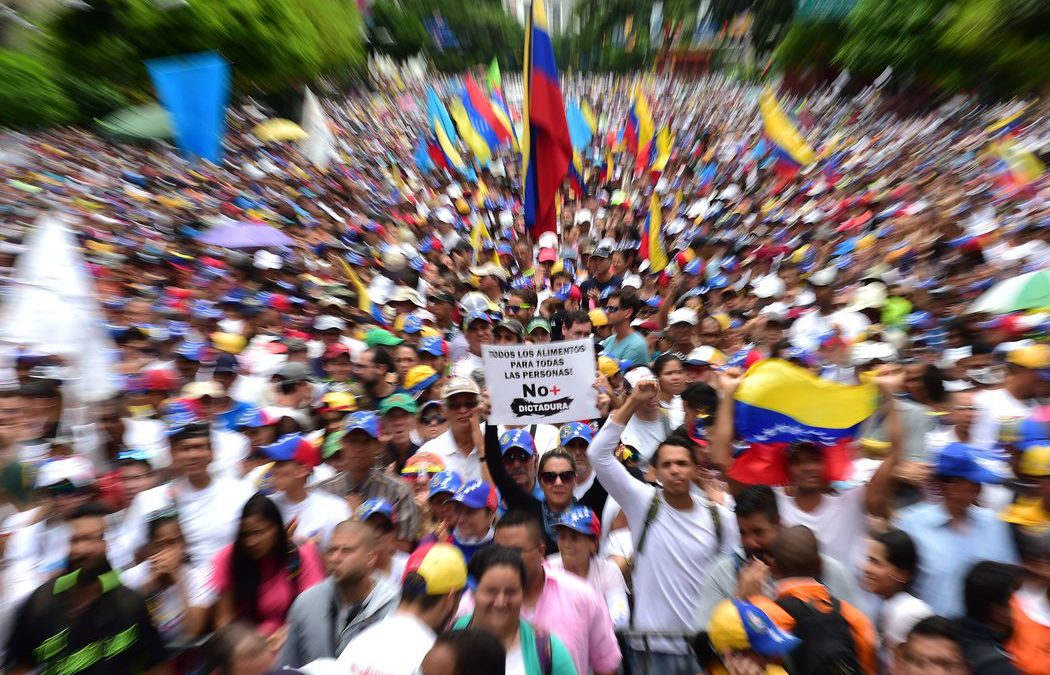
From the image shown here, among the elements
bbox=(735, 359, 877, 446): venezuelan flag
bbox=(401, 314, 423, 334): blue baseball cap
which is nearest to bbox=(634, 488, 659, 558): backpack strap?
bbox=(735, 359, 877, 446): venezuelan flag

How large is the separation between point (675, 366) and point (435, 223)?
33.2 feet

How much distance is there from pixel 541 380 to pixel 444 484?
43.8 inches

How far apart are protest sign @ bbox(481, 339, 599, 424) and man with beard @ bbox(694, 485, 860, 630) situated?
5.13 ft

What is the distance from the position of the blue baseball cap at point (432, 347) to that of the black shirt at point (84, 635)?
3771 millimetres

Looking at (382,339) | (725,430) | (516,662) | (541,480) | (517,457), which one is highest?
(382,339)

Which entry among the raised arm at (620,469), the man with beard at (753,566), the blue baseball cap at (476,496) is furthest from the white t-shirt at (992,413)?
the blue baseball cap at (476,496)

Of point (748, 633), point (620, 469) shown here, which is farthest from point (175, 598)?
point (748, 633)

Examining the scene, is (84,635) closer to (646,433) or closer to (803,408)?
(646,433)

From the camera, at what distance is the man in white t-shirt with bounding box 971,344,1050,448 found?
13.4 feet

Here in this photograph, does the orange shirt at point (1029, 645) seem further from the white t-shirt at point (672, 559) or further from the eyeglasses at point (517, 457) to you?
the eyeglasses at point (517, 457)

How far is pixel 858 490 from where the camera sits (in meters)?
3.23

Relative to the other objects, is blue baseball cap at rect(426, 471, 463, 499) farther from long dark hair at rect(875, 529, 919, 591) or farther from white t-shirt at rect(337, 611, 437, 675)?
long dark hair at rect(875, 529, 919, 591)

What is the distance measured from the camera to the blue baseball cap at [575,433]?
4156mm

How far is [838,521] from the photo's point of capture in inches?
125
